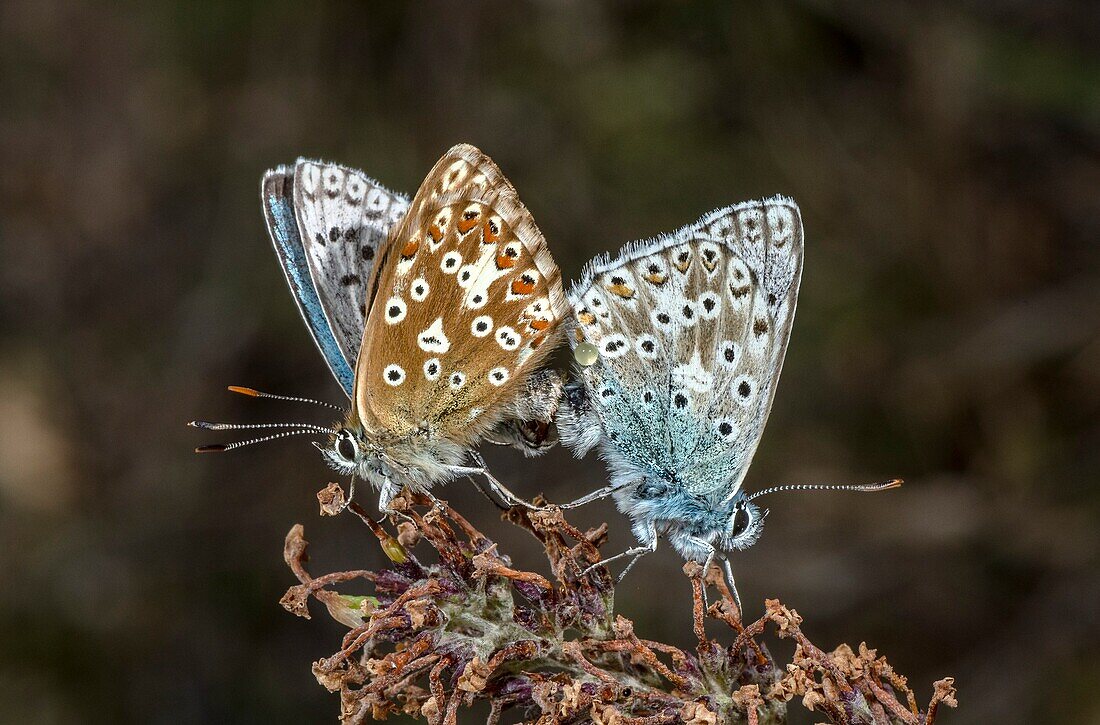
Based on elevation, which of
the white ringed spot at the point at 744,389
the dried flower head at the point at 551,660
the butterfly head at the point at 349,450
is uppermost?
the white ringed spot at the point at 744,389

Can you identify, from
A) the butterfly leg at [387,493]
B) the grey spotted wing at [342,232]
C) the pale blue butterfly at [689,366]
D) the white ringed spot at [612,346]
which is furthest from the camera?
the grey spotted wing at [342,232]

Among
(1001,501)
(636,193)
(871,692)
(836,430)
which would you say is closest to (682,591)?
(836,430)

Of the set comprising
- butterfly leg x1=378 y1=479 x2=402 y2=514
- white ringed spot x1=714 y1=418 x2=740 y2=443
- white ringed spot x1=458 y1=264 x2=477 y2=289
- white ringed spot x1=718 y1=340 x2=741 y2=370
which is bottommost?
butterfly leg x1=378 y1=479 x2=402 y2=514

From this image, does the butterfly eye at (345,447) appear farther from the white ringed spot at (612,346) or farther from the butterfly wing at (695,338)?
the white ringed spot at (612,346)

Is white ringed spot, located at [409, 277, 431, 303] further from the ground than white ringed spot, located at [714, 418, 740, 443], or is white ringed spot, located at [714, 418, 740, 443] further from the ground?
white ringed spot, located at [409, 277, 431, 303]

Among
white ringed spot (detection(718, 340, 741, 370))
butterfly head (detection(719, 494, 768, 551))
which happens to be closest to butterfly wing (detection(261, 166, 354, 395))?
white ringed spot (detection(718, 340, 741, 370))

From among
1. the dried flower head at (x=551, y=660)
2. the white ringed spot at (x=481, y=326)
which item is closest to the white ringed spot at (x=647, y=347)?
the white ringed spot at (x=481, y=326)

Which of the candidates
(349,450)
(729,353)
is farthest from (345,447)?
(729,353)

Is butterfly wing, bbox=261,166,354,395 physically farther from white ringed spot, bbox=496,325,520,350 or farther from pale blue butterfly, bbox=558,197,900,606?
pale blue butterfly, bbox=558,197,900,606
